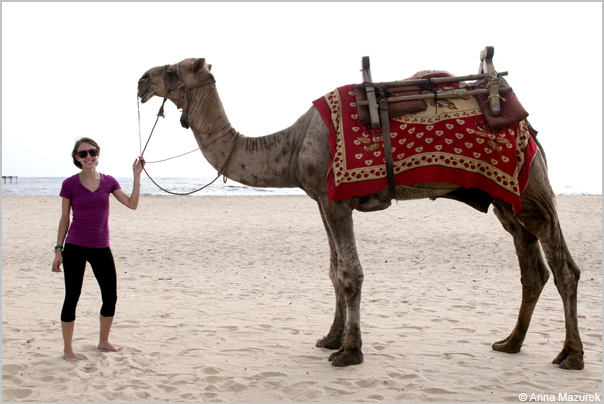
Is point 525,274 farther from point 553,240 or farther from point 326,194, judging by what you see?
point 326,194

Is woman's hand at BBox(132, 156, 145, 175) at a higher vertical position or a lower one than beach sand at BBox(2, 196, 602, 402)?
higher

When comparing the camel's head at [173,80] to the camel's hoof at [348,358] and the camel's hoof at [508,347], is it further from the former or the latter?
the camel's hoof at [508,347]

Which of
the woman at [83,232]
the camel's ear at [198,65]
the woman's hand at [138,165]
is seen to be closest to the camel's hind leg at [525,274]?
the camel's ear at [198,65]

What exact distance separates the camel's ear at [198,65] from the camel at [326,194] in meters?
0.01

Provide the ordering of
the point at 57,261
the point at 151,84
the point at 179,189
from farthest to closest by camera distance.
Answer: the point at 179,189 < the point at 151,84 < the point at 57,261

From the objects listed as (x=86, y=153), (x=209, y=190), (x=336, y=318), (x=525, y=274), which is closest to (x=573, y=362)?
(x=525, y=274)

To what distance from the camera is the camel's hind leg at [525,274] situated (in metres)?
5.26

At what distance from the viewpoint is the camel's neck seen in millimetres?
5219

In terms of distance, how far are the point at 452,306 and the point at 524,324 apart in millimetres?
2063

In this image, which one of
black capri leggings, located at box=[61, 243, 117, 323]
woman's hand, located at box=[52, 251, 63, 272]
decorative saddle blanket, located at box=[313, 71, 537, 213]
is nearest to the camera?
decorative saddle blanket, located at box=[313, 71, 537, 213]

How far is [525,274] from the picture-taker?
5281mm

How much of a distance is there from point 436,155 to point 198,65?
260 centimetres

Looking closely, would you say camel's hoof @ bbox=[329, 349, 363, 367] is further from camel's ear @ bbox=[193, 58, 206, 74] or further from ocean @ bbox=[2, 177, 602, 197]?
ocean @ bbox=[2, 177, 602, 197]

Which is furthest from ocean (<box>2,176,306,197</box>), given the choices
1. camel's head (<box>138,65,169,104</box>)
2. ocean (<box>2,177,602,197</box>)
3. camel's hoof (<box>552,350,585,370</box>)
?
camel's hoof (<box>552,350,585,370</box>)
